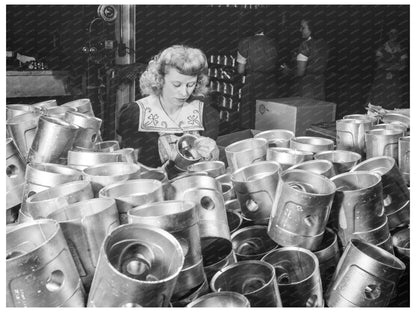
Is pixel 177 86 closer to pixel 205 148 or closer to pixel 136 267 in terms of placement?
pixel 205 148

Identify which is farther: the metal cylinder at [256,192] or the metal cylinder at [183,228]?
the metal cylinder at [256,192]

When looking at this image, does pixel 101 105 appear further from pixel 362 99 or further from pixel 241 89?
pixel 362 99

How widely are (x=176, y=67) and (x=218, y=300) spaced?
74.2 inches

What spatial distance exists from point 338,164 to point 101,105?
13.2 feet

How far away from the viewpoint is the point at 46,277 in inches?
36.3

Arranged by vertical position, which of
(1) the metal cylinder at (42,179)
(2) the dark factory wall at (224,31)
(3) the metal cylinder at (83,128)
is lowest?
(1) the metal cylinder at (42,179)

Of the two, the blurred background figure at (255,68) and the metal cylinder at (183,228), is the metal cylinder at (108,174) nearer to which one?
the metal cylinder at (183,228)

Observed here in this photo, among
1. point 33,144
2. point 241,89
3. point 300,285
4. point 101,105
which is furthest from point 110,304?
point 241,89

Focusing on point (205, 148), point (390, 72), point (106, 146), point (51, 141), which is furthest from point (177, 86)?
point (390, 72)

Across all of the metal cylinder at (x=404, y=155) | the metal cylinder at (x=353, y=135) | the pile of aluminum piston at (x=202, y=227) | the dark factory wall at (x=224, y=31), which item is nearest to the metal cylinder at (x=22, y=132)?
the pile of aluminum piston at (x=202, y=227)

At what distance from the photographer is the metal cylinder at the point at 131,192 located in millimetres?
1149

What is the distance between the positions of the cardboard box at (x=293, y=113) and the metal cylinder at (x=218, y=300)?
2.67m

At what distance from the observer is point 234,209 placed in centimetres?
154
